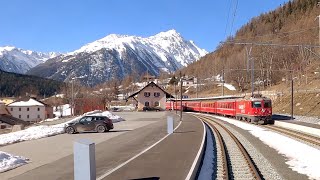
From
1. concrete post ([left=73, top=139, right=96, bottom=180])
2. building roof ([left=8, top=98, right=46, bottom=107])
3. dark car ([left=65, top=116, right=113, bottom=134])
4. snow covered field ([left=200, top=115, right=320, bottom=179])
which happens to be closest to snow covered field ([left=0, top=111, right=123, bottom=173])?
dark car ([left=65, top=116, right=113, bottom=134])

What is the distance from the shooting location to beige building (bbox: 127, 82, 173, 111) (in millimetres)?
110312

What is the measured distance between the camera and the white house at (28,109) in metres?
144

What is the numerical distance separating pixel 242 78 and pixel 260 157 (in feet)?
366

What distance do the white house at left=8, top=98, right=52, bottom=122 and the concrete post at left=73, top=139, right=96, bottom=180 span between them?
137 meters

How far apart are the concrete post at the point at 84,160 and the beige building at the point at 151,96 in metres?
98.9

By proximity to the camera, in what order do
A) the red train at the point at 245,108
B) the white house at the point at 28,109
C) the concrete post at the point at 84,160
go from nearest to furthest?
1. the concrete post at the point at 84,160
2. the red train at the point at 245,108
3. the white house at the point at 28,109

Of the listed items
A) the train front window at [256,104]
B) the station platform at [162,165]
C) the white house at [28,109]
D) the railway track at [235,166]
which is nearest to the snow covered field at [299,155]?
the railway track at [235,166]

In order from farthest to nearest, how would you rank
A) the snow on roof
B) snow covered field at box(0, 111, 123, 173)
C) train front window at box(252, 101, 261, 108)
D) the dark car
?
the snow on roof
train front window at box(252, 101, 261, 108)
the dark car
snow covered field at box(0, 111, 123, 173)

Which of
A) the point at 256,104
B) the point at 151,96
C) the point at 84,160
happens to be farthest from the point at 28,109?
the point at 84,160

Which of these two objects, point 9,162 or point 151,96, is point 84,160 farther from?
point 151,96

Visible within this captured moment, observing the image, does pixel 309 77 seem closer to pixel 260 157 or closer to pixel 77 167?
pixel 260 157

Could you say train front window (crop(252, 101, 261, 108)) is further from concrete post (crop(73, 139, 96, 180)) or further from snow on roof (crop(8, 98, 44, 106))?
snow on roof (crop(8, 98, 44, 106))

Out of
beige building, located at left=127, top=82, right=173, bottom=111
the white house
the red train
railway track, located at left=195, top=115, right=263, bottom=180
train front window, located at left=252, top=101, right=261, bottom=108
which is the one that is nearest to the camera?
railway track, located at left=195, top=115, right=263, bottom=180

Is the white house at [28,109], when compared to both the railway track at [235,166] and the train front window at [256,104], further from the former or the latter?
the railway track at [235,166]
